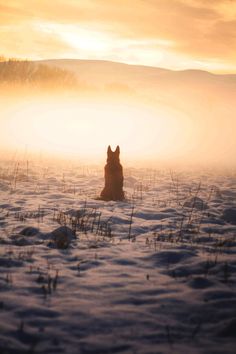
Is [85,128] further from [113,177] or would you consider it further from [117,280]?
[117,280]

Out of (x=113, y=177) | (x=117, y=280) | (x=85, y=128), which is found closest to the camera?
(x=117, y=280)

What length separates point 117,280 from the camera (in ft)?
12.3

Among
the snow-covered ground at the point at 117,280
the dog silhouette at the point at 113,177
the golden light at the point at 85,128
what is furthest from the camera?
the golden light at the point at 85,128

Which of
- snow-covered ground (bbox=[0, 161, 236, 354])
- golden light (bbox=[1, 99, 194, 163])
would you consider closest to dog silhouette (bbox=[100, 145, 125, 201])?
snow-covered ground (bbox=[0, 161, 236, 354])

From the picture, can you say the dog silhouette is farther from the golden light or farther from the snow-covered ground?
the golden light

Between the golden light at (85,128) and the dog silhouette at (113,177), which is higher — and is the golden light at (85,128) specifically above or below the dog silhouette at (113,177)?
above

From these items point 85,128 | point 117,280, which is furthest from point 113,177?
point 85,128

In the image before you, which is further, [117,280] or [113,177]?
[113,177]

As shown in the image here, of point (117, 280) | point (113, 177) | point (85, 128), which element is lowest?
point (117, 280)

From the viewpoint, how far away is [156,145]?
3509cm

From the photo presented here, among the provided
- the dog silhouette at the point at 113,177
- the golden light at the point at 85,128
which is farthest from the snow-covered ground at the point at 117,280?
the golden light at the point at 85,128

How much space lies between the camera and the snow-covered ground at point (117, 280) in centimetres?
268

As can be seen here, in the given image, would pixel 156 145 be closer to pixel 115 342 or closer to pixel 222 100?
pixel 115 342

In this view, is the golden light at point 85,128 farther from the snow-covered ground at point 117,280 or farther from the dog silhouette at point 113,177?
the snow-covered ground at point 117,280
